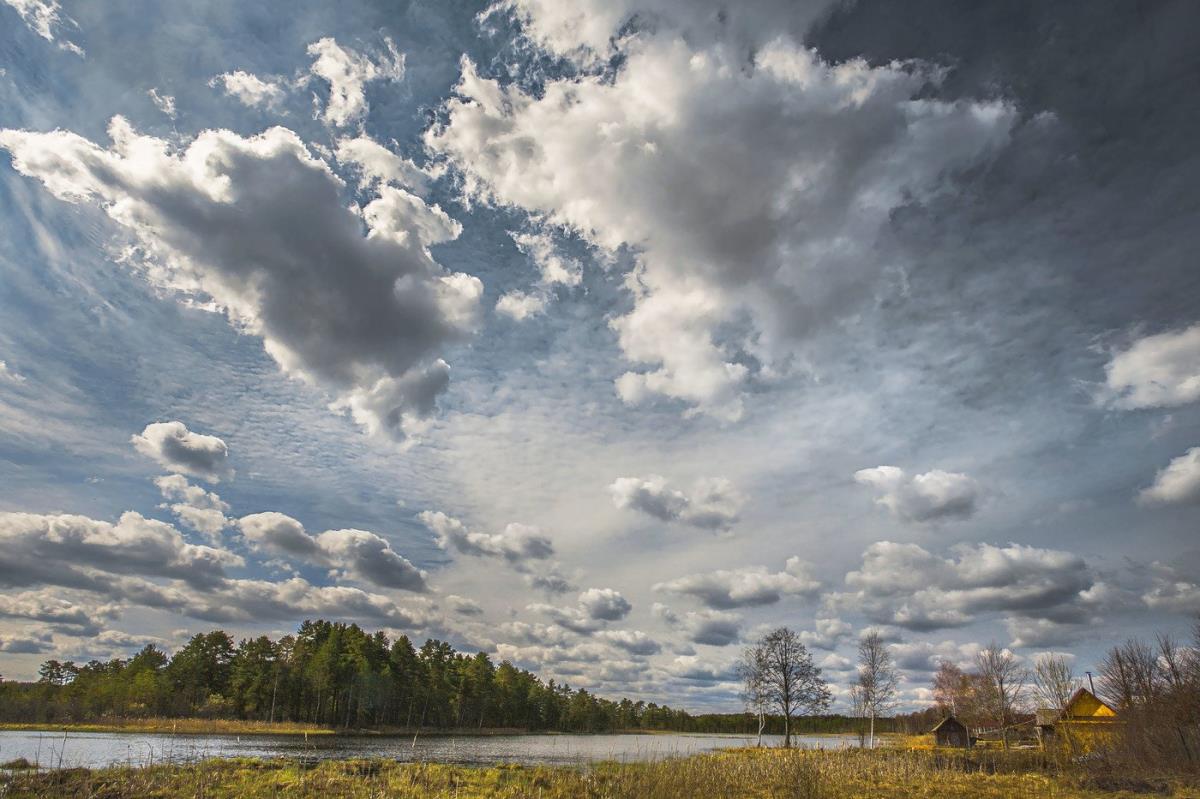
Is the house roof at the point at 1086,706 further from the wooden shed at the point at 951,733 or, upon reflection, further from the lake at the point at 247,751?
the lake at the point at 247,751

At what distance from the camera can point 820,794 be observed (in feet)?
64.3

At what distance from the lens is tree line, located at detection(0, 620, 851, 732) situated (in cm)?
7031

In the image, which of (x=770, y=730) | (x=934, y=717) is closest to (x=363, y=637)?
(x=770, y=730)

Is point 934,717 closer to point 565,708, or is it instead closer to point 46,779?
point 565,708

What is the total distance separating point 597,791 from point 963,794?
49.9 ft

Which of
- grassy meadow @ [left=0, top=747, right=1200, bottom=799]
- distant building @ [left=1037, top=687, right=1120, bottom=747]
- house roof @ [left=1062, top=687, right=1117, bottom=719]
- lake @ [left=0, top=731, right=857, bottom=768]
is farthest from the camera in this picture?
house roof @ [left=1062, top=687, right=1117, bottom=719]

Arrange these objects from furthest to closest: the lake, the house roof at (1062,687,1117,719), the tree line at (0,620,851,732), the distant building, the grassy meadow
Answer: the tree line at (0,620,851,732)
the house roof at (1062,687,1117,719)
the distant building
the lake
the grassy meadow

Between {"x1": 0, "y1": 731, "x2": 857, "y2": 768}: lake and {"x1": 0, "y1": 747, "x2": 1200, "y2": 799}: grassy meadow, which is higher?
{"x1": 0, "y1": 747, "x2": 1200, "y2": 799}: grassy meadow

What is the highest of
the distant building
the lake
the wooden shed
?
the distant building

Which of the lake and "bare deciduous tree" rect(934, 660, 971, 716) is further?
"bare deciduous tree" rect(934, 660, 971, 716)

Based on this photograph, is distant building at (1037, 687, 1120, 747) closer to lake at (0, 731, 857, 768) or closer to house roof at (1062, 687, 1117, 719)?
house roof at (1062, 687, 1117, 719)

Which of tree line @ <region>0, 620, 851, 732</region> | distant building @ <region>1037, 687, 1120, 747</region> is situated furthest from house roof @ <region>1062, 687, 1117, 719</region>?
tree line @ <region>0, 620, 851, 732</region>

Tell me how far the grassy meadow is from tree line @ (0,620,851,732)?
116ft

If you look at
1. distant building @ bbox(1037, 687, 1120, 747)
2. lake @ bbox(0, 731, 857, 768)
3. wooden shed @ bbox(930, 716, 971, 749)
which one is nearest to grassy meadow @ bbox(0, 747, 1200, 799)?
lake @ bbox(0, 731, 857, 768)
